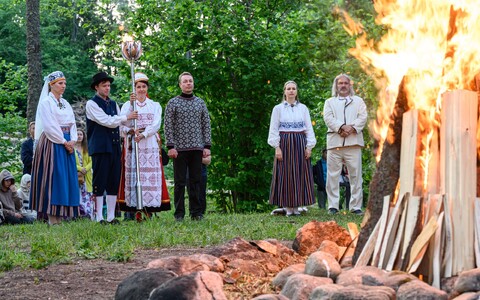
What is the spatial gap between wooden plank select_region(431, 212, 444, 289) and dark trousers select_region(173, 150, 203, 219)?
620 centimetres

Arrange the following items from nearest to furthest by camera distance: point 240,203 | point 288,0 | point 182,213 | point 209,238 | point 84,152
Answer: point 209,238 < point 182,213 < point 84,152 < point 240,203 < point 288,0

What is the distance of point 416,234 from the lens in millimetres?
5277

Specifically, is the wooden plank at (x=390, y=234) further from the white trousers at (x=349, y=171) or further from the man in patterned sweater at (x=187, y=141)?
the white trousers at (x=349, y=171)

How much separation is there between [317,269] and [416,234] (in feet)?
2.24

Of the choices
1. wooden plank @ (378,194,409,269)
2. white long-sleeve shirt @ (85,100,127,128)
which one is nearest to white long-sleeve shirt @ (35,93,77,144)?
white long-sleeve shirt @ (85,100,127,128)

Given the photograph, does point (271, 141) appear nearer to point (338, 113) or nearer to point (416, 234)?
point (338, 113)

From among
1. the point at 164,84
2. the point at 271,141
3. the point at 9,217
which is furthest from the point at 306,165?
the point at 9,217

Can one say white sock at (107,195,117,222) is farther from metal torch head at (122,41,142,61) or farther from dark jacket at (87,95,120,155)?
metal torch head at (122,41,142,61)

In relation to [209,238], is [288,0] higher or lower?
higher

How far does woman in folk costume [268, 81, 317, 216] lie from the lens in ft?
41.6

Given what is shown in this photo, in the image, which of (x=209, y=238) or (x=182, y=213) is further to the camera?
(x=182, y=213)

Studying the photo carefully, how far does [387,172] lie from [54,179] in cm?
638

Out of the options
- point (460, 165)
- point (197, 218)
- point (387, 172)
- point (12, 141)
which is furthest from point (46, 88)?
point (12, 141)

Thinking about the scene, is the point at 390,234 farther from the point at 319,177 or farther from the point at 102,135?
the point at 319,177
